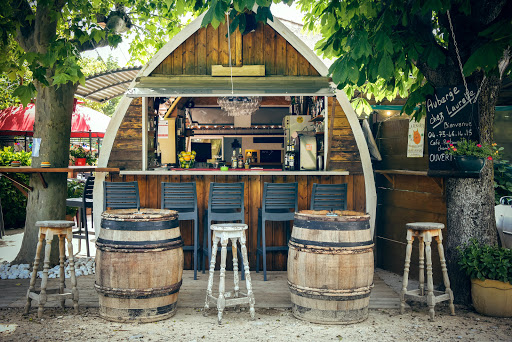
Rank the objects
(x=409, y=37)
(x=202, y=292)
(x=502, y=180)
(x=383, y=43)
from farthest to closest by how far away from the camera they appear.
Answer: (x=502, y=180), (x=202, y=292), (x=409, y=37), (x=383, y=43)

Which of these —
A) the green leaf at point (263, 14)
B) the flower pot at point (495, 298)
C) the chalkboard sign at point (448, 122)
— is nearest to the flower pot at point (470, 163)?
the chalkboard sign at point (448, 122)

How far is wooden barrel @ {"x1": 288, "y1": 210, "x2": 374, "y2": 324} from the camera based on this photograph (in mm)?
3762

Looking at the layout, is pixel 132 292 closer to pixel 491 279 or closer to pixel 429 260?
pixel 429 260

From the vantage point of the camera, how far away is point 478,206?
4.36 meters

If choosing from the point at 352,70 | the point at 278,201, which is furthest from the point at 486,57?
the point at 278,201

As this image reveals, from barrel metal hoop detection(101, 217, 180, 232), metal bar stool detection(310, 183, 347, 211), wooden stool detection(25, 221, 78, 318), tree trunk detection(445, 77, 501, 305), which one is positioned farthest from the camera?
metal bar stool detection(310, 183, 347, 211)

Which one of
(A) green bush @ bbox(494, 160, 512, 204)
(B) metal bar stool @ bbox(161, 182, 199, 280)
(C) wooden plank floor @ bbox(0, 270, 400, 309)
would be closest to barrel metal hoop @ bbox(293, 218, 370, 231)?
(C) wooden plank floor @ bbox(0, 270, 400, 309)

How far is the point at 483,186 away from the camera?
4.37 meters

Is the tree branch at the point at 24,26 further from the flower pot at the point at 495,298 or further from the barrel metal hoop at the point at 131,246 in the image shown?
the flower pot at the point at 495,298

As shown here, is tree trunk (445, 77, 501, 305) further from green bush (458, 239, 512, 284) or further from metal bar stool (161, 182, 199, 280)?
metal bar stool (161, 182, 199, 280)

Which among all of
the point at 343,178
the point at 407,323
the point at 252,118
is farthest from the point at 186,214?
the point at 252,118

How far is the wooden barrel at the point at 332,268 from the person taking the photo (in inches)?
148

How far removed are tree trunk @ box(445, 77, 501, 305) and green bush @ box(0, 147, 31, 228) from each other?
7.91 m

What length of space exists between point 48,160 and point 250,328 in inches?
143
